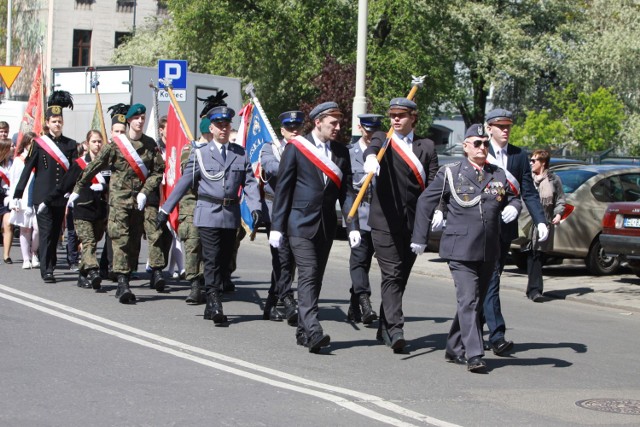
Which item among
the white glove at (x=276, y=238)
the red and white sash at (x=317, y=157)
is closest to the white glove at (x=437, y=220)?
the red and white sash at (x=317, y=157)

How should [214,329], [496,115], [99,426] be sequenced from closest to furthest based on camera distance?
[99,426]
[496,115]
[214,329]

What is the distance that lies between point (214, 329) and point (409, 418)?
3859 mm

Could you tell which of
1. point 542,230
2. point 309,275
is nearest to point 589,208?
point 542,230

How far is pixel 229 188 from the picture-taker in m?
11.5

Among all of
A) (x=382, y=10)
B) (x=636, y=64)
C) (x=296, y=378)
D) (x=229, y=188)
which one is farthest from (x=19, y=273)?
(x=636, y=64)

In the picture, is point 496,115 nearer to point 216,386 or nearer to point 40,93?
point 216,386

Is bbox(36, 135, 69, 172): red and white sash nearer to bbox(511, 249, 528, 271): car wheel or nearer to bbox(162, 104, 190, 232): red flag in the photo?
bbox(162, 104, 190, 232): red flag

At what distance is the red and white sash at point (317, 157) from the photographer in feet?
32.9

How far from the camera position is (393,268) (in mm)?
9969

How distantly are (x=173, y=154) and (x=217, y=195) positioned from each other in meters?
2.72

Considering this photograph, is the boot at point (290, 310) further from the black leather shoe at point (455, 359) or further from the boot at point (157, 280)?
the boot at point (157, 280)

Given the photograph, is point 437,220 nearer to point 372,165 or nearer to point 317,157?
point 372,165

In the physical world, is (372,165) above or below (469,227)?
above

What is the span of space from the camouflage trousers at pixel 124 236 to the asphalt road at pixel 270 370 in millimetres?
409
